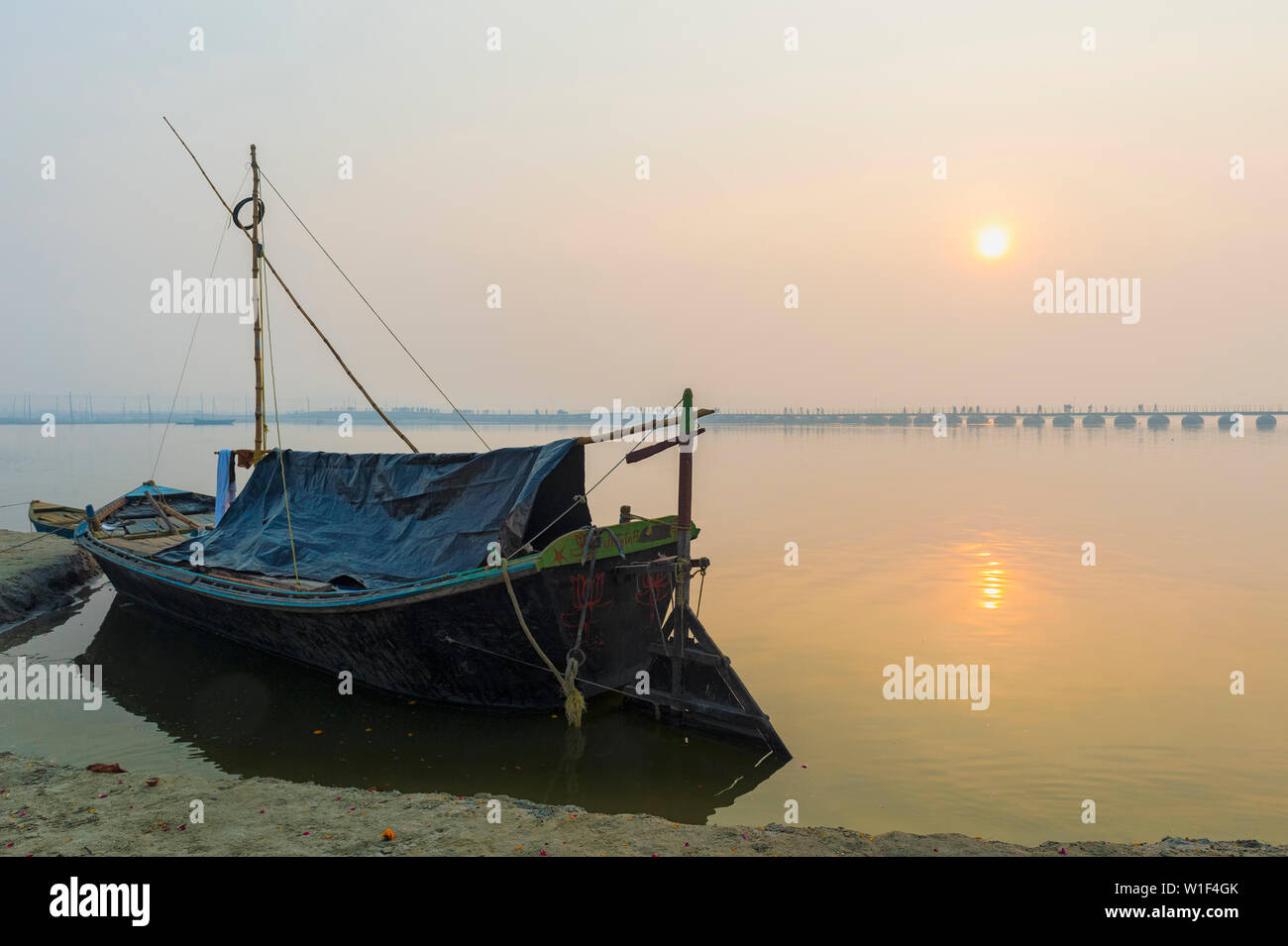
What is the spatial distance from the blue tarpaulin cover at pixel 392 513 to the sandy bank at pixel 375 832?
3974 mm

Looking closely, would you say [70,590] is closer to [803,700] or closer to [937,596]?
[803,700]

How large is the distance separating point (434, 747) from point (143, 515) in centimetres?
1562

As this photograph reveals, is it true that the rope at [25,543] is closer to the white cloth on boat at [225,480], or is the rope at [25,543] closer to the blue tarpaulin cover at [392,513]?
the white cloth on boat at [225,480]

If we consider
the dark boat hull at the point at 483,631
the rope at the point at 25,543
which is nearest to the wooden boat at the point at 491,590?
the dark boat hull at the point at 483,631

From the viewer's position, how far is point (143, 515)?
A: 68.3 feet

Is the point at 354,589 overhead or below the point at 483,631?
overhead

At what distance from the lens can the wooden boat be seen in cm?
965

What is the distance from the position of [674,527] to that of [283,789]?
18.8 feet

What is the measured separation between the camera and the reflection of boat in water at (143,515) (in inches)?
755

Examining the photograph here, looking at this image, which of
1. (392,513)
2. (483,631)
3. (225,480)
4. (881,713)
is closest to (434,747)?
(483,631)

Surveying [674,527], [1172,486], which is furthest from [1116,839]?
[1172,486]

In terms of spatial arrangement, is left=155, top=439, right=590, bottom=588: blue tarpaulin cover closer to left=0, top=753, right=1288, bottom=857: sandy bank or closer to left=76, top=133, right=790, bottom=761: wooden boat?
left=76, top=133, right=790, bottom=761: wooden boat

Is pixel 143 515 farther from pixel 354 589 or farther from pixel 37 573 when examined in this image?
pixel 354 589

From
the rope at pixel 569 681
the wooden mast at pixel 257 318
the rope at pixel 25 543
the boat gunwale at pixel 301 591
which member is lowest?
the rope at pixel 569 681
